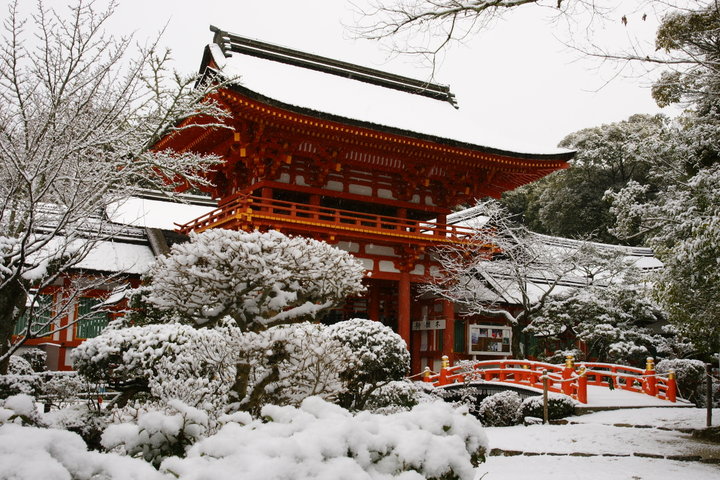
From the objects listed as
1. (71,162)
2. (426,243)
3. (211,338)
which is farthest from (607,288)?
(71,162)

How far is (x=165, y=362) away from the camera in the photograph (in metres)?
7.01

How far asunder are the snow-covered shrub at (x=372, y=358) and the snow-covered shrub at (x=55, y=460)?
24.1ft

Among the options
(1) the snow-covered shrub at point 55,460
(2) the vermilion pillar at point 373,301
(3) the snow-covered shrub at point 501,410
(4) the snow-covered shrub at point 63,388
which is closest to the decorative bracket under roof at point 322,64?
(2) the vermilion pillar at point 373,301

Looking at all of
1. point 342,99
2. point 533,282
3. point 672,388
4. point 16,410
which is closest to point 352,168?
point 342,99

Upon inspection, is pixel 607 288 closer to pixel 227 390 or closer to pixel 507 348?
pixel 507 348

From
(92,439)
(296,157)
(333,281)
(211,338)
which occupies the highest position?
(296,157)

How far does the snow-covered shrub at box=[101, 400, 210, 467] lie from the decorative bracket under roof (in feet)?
50.4

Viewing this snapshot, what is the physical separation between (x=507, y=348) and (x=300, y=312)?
44.9ft

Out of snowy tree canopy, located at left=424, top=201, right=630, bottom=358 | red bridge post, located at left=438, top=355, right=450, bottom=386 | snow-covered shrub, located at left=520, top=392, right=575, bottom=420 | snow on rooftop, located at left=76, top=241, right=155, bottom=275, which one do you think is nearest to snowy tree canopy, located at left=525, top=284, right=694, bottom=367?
snowy tree canopy, located at left=424, top=201, right=630, bottom=358

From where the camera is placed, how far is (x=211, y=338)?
685cm

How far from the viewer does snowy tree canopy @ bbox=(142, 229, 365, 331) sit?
7.12 metres

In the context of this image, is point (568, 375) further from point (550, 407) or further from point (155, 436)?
point (155, 436)

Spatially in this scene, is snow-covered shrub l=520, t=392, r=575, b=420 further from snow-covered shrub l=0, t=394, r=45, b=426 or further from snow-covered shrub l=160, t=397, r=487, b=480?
snow-covered shrub l=0, t=394, r=45, b=426

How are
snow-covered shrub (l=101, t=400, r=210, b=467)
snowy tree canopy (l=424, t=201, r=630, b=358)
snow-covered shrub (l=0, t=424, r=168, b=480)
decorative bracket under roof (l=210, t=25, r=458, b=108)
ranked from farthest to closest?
1. decorative bracket under roof (l=210, t=25, r=458, b=108)
2. snowy tree canopy (l=424, t=201, r=630, b=358)
3. snow-covered shrub (l=101, t=400, r=210, b=467)
4. snow-covered shrub (l=0, t=424, r=168, b=480)
